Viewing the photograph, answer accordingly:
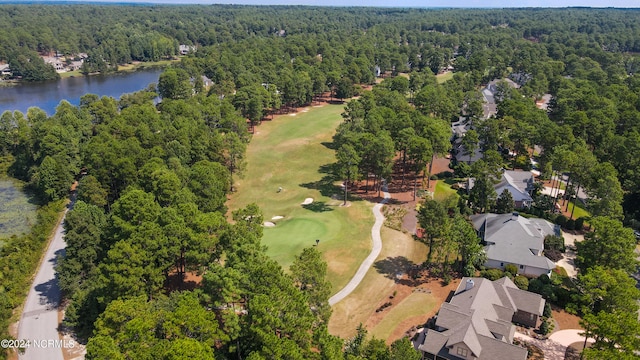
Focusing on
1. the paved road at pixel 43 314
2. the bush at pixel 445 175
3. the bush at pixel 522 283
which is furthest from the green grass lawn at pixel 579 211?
the paved road at pixel 43 314

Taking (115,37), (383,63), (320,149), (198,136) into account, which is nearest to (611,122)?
(320,149)

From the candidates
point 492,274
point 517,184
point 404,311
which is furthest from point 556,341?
point 517,184

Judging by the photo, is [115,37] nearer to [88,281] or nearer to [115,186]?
[115,186]

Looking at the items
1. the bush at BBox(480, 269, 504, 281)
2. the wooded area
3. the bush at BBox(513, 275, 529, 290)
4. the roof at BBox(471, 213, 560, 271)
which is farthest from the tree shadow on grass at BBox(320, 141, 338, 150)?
the bush at BBox(513, 275, 529, 290)

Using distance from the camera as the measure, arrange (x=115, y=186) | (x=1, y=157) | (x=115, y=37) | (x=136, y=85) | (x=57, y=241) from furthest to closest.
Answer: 1. (x=115, y=37)
2. (x=136, y=85)
3. (x=1, y=157)
4. (x=115, y=186)
5. (x=57, y=241)

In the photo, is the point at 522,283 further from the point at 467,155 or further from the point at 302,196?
the point at 467,155

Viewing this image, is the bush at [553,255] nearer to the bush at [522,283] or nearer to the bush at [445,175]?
the bush at [522,283]
